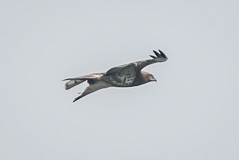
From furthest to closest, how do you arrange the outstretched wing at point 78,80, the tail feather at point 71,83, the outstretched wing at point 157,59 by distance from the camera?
the tail feather at point 71,83 < the outstretched wing at point 78,80 < the outstretched wing at point 157,59

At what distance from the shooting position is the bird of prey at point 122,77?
138 ft

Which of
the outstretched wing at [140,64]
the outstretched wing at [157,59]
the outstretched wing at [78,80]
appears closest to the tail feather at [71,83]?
the outstretched wing at [78,80]

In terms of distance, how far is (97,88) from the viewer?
4425cm

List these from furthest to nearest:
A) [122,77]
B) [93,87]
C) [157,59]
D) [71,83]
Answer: [71,83]
[93,87]
[122,77]
[157,59]

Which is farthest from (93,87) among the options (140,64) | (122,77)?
(140,64)

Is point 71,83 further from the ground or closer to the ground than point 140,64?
further from the ground

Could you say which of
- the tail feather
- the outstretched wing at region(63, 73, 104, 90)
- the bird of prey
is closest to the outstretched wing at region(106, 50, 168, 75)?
the bird of prey

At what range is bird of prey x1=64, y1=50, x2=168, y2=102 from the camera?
138 feet

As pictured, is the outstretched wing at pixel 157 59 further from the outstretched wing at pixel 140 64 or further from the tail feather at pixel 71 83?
the tail feather at pixel 71 83

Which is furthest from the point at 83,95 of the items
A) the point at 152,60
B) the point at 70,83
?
the point at 152,60

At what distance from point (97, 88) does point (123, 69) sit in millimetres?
2316

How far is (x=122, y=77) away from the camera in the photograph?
140 ft

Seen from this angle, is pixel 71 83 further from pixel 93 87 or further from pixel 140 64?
pixel 140 64

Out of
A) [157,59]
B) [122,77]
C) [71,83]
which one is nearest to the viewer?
[157,59]
